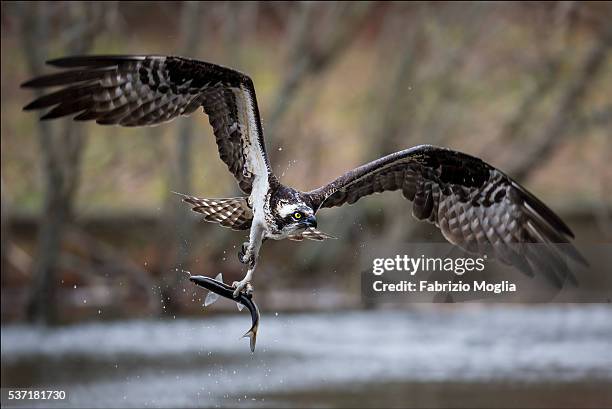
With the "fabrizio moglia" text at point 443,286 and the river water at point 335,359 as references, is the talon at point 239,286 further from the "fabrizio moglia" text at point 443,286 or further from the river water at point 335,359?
the "fabrizio moglia" text at point 443,286

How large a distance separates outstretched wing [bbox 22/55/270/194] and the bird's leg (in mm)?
415

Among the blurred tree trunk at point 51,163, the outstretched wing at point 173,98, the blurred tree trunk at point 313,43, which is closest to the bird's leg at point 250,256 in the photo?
the outstretched wing at point 173,98

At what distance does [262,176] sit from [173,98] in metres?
0.81

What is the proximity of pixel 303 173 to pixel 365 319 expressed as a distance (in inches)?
84.6

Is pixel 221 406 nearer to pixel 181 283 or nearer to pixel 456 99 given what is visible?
pixel 181 283

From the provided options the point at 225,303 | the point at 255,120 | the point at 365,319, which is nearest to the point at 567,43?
the point at 365,319

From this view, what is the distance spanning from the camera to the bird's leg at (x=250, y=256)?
20.4 ft

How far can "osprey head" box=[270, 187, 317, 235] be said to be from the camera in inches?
250

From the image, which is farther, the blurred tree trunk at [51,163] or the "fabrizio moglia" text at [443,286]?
the blurred tree trunk at [51,163]

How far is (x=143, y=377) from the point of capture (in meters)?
10.5

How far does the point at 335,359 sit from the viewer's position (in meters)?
11.3

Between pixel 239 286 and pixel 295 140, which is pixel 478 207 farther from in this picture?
pixel 295 140

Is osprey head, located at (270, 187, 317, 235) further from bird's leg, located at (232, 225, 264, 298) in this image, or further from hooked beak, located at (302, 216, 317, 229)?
bird's leg, located at (232, 225, 264, 298)

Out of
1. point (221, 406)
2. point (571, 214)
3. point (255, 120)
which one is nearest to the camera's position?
point (255, 120)
